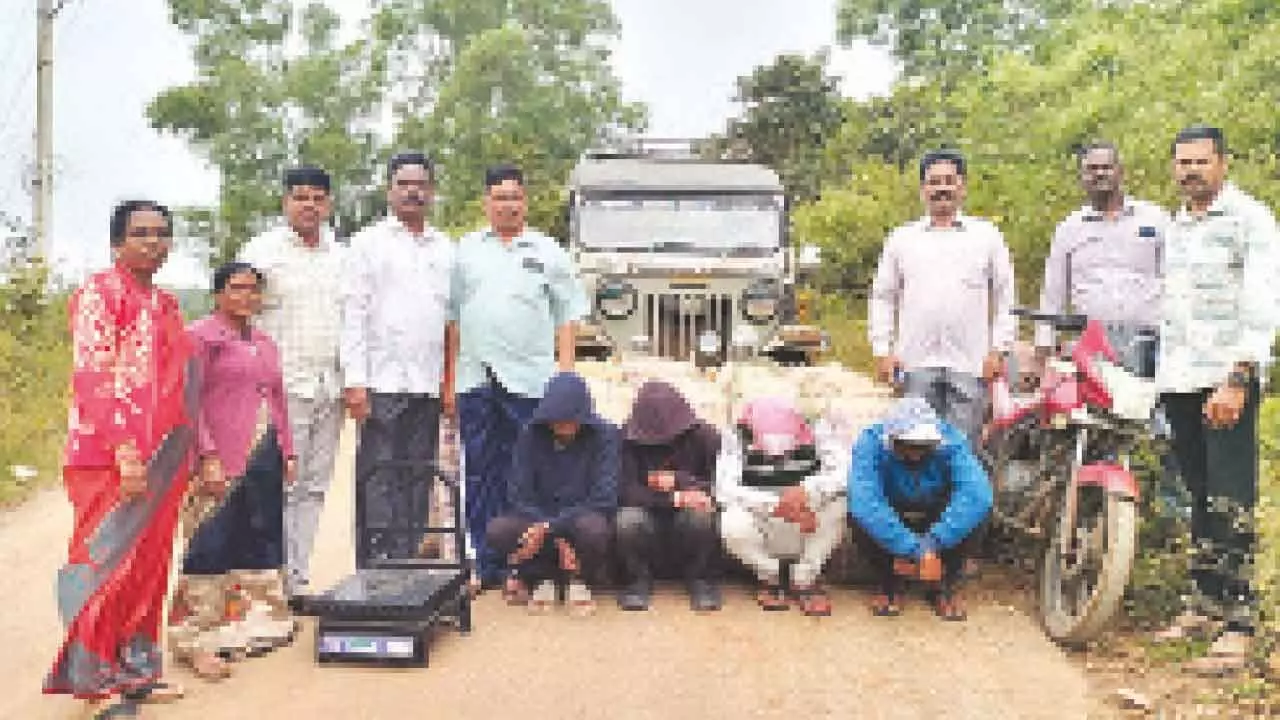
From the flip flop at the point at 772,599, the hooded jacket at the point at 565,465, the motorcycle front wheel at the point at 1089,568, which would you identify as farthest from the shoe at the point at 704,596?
the motorcycle front wheel at the point at 1089,568

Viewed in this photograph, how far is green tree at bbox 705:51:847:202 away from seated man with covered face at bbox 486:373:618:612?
63.2 feet

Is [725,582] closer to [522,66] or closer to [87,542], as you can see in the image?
[87,542]

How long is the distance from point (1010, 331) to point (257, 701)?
11.3ft

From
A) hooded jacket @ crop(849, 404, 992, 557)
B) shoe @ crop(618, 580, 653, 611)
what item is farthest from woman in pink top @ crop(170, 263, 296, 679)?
hooded jacket @ crop(849, 404, 992, 557)

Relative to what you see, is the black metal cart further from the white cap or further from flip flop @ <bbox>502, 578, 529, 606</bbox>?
the white cap

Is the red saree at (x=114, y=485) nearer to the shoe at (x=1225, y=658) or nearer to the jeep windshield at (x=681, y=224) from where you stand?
the shoe at (x=1225, y=658)

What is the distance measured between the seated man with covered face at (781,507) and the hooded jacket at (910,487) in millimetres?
165

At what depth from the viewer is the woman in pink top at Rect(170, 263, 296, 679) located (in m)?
4.58

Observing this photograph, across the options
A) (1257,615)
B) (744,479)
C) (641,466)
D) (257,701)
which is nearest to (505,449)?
(641,466)

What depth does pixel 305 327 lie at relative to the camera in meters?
5.00

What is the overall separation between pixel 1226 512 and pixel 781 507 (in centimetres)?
168

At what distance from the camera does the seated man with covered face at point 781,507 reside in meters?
5.16

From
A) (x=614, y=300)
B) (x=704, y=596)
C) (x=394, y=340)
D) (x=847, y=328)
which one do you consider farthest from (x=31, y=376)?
(x=704, y=596)

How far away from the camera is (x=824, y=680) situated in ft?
14.7
